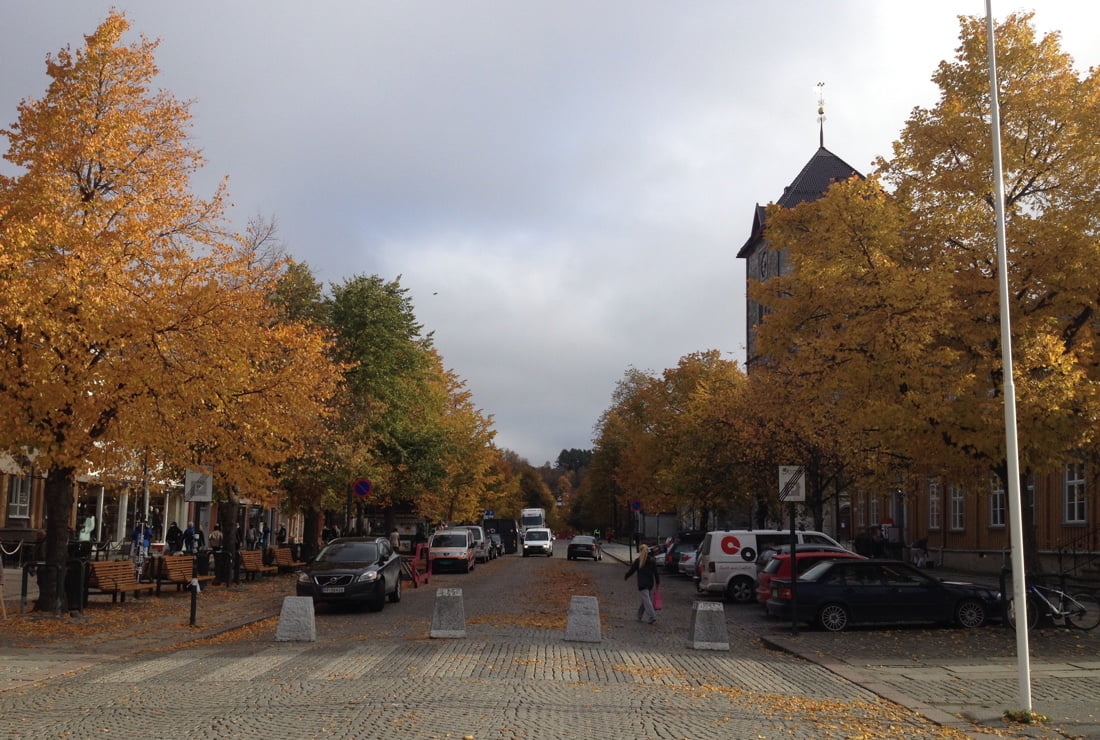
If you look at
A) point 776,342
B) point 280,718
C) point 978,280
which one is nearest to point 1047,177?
point 978,280

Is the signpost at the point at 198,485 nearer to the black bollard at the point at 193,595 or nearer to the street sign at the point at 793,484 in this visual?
the black bollard at the point at 193,595

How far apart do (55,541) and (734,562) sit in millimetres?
14952

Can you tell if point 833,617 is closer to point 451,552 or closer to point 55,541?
point 55,541

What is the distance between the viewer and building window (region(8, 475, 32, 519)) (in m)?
38.7

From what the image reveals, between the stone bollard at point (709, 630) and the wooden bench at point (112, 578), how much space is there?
12.0 meters

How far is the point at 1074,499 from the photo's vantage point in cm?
3167

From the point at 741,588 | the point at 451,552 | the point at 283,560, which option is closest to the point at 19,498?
the point at 283,560

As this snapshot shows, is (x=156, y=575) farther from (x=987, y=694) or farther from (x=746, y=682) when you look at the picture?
(x=987, y=694)

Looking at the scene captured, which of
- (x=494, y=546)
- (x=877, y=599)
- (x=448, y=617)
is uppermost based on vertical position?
(x=877, y=599)

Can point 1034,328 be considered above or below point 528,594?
above

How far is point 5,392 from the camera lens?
17156mm

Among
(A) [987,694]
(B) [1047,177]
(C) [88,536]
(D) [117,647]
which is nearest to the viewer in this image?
(A) [987,694]

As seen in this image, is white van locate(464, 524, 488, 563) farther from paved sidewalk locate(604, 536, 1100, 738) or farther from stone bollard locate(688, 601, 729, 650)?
stone bollard locate(688, 601, 729, 650)

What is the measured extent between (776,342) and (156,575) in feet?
49.0
